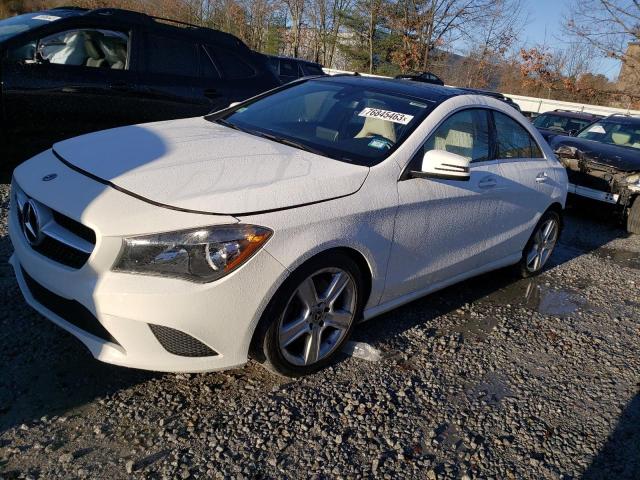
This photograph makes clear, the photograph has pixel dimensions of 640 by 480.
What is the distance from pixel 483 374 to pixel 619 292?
8.55 feet

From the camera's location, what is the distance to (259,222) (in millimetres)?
2346

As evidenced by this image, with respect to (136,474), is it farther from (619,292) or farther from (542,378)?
(619,292)

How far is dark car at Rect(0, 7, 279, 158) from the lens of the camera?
4734 millimetres

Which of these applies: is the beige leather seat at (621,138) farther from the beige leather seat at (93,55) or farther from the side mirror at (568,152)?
the beige leather seat at (93,55)

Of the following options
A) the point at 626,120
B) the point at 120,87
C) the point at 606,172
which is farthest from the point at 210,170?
the point at 626,120

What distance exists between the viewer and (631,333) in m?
4.17

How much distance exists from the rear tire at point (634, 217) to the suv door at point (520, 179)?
3.06 metres

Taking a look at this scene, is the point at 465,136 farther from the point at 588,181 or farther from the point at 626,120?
the point at 626,120

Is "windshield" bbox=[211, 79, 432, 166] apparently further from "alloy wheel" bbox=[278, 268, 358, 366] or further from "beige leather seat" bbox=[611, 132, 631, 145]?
"beige leather seat" bbox=[611, 132, 631, 145]

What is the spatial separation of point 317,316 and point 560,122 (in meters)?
11.3

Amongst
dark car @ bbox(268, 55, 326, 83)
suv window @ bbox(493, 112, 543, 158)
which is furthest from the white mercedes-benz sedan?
dark car @ bbox(268, 55, 326, 83)

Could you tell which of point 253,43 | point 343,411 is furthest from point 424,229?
point 253,43

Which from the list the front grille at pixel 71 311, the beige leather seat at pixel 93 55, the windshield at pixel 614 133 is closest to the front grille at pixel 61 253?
the front grille at pixel 71 311

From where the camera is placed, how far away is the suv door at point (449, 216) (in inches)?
122
